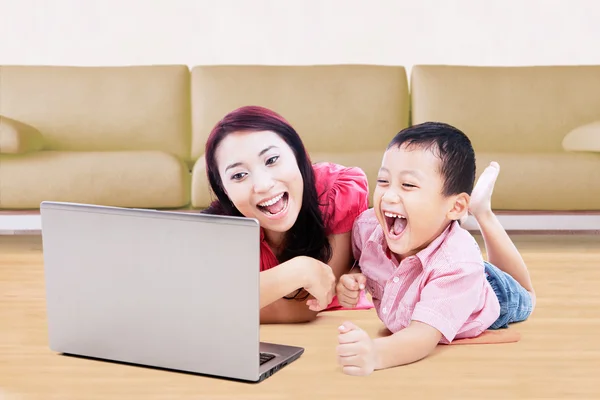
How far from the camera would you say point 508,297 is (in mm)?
1723

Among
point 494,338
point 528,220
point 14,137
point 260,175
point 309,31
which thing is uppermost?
point 309,31

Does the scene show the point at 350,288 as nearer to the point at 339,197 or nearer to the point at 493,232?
the point at 339,197

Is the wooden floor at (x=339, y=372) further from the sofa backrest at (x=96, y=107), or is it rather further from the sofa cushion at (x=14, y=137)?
the sofa backrest at (x=96, y=107)

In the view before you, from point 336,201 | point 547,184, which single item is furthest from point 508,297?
point 547,184

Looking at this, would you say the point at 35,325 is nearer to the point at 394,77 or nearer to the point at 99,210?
the point at 99,210

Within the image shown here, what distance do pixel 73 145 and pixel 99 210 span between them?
2371mm

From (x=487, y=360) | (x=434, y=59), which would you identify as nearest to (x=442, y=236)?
(x=487, y=360)

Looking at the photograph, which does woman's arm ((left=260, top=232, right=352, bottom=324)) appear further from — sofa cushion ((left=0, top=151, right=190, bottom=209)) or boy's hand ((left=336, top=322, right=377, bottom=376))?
sofa cushion ((left=0, top=151, right=190, bottom=209))

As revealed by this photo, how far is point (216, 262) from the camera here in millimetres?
1251

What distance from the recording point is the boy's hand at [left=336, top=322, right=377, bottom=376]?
4.35 feet

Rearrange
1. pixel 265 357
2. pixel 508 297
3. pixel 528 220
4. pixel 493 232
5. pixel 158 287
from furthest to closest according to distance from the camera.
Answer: pixel 528 220 → pixel 493 232 → pixel 508 297 → pixel 265 357 → pixel 158 287

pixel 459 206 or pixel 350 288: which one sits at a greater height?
pixel 459 206

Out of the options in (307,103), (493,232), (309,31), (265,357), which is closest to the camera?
(265,357)

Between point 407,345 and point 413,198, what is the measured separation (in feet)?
0.87
